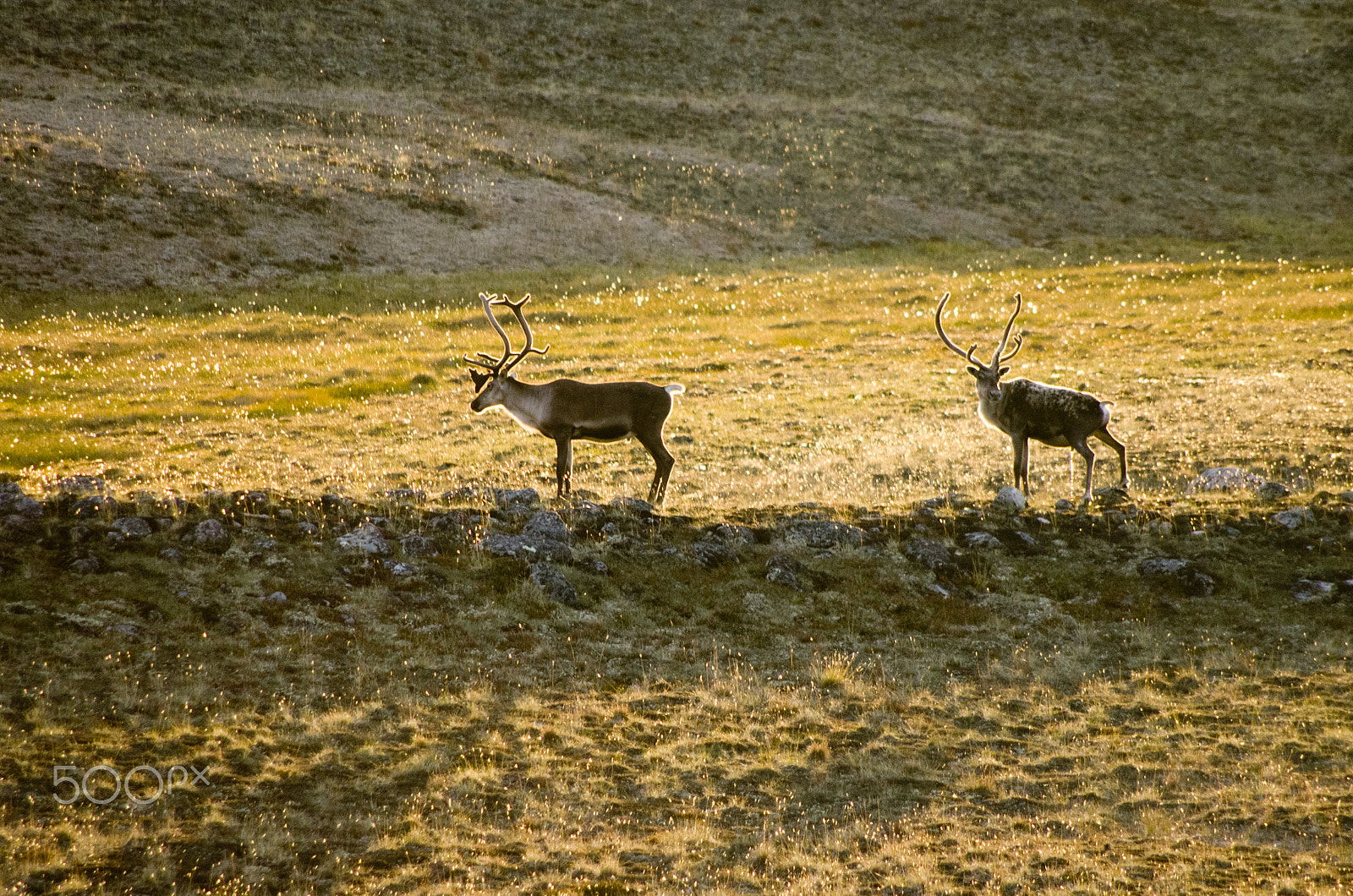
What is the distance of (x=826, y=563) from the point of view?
14.6 m

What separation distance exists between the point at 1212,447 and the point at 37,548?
65.3 feet

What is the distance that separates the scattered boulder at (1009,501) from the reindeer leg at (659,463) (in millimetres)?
5022

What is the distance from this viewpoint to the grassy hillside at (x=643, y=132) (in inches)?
1922

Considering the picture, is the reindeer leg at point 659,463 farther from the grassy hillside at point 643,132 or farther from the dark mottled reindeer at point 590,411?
the grassy hillside at point 643,132

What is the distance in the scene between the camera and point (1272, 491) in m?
16.8

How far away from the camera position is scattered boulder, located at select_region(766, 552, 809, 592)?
14.0 m

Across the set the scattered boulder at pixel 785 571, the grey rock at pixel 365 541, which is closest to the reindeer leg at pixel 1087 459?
the scattered boulder at pixel 785 571

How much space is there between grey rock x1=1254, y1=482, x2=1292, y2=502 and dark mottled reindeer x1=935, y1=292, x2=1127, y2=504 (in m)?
2.00

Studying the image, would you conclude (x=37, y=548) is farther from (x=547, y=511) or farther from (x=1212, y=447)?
(x=1212, y=447)

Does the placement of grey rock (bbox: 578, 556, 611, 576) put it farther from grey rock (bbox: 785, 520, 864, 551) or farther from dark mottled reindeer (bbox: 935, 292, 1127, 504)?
dark mottled reindeer (bbox: 935, 292, 1127, 504)

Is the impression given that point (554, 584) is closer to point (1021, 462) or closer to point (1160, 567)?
point (1160, 567)

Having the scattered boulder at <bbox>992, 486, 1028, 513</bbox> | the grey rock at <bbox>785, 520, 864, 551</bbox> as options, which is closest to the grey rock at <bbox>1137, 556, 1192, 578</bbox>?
the scattered boulder at <bbox>992, 486, 1028, 513</bbox>

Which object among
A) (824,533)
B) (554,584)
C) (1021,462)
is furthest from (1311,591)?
(554,584)

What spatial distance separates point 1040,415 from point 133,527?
1329 centimetres
